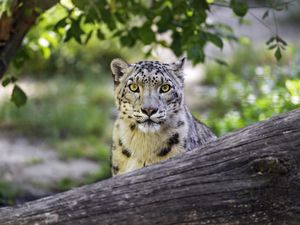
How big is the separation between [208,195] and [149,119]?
4.66ft

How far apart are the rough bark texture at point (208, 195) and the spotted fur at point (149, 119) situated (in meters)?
1.30

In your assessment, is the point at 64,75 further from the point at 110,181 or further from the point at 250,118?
the point at 110,181

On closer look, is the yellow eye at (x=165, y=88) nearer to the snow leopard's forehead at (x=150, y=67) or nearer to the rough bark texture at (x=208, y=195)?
the snow leopard's forehead at (x=150, y=67)

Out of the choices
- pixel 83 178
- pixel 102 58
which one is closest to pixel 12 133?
pixel 83 178

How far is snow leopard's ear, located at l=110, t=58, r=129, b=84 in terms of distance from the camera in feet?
21.0

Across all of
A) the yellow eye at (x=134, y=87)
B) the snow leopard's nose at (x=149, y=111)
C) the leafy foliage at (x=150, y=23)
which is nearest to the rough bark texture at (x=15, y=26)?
the leafy foliage at (x=150, y=23)

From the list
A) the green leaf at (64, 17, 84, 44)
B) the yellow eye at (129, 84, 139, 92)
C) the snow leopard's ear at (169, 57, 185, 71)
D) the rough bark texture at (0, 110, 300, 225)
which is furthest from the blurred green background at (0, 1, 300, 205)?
the rough bark texture at (0, 110, 300, 225)

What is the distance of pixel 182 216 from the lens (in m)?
4.67

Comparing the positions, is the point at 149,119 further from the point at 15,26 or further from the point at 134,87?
the point at 15,26

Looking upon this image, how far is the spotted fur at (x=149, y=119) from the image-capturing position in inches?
238

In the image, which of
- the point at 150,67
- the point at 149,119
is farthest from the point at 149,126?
the point at 150,67

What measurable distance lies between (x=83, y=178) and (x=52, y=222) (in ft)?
15.9

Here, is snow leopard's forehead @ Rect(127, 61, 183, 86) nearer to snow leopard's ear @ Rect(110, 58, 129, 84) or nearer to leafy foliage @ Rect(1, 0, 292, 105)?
snow leopard's ear @ Rect(110, 58, 129, 84)

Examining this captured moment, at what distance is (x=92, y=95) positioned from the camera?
11.9m
